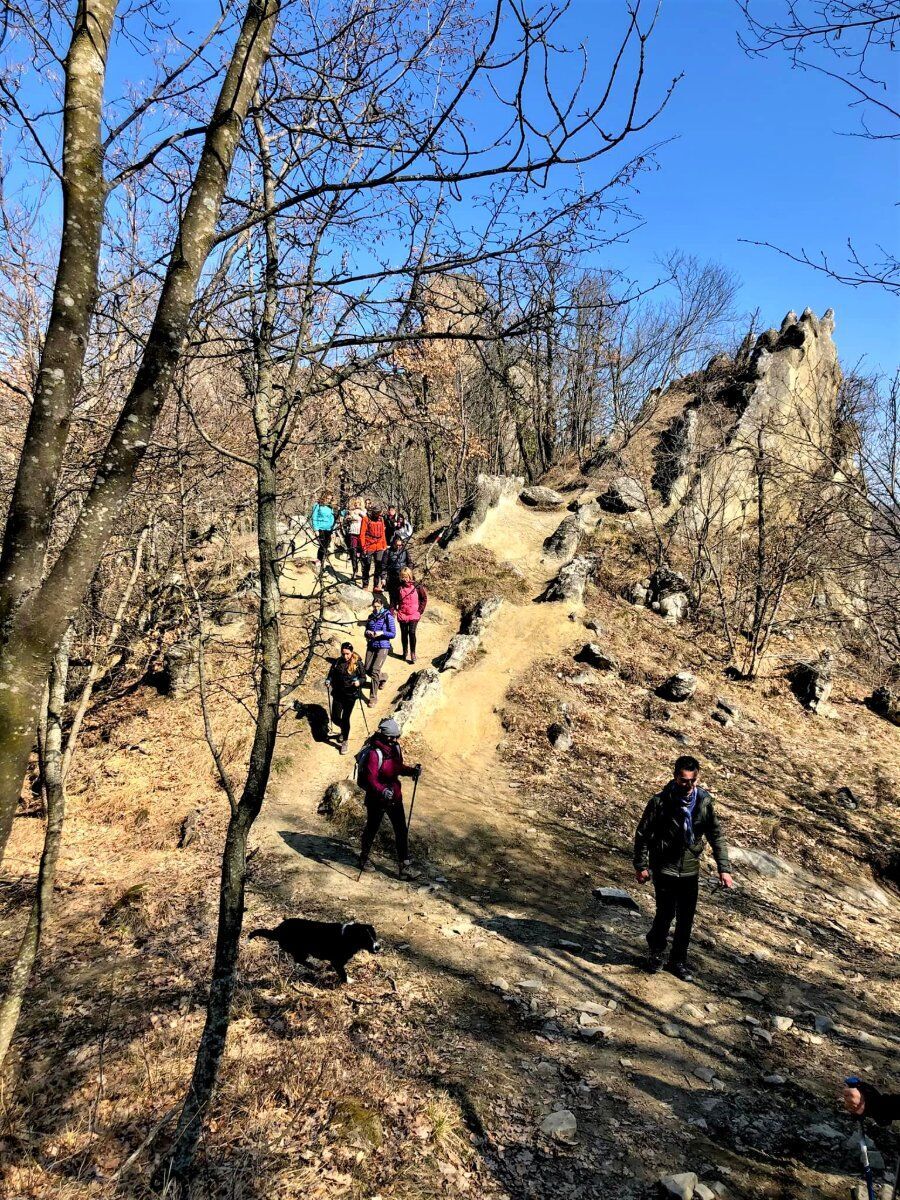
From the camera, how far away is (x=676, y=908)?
6371mm

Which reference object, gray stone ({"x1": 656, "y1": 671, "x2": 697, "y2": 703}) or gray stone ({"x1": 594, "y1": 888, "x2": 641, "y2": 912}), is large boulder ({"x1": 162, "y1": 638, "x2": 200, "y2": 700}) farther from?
gray stone ({"x1": 656, "y1": 671, "x2": 697, "y2": 703})

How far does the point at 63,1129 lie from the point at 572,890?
5679 mm

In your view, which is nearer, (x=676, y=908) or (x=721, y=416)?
(x=676, y=908)

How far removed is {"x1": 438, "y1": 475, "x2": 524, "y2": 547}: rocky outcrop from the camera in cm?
2119

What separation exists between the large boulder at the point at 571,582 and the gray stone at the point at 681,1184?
562 inches

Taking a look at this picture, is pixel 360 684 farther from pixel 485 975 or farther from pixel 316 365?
pixel 316 365

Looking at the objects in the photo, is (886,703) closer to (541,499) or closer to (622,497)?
(622,497)

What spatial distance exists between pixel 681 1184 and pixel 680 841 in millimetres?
2533

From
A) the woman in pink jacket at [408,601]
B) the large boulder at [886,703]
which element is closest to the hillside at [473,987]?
the woman in pink jacket at [408,601]

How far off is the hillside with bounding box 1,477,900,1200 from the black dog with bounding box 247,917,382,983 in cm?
32

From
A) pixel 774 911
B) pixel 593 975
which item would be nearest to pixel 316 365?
pixel 593 975

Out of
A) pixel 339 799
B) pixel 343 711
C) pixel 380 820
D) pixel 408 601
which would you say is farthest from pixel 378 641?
pixel 380 820

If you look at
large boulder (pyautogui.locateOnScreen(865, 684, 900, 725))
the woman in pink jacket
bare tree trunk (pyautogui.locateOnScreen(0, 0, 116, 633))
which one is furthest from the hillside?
bare tree trunk (pyautogui.locateOnScreen(0, 0, 116, 633))

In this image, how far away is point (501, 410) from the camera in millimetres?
28734
